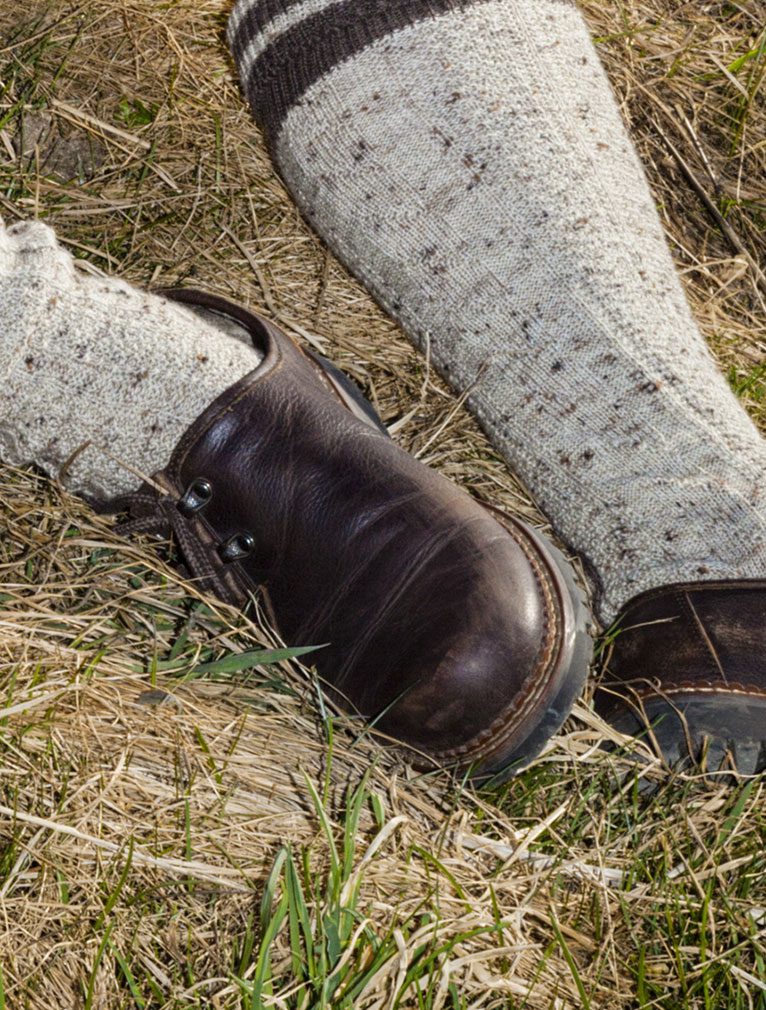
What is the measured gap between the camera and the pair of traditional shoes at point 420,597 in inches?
39.8

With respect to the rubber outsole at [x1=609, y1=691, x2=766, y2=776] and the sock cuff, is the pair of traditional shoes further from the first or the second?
the sock cuff

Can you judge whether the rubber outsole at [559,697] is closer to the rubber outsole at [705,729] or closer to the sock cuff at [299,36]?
the rubber outsole at [705,729]

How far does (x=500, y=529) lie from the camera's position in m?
1.06

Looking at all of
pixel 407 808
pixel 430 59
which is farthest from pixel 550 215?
pixel 407 808

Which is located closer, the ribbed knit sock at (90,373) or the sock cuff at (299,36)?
the ribbed knit sock at (90,373)

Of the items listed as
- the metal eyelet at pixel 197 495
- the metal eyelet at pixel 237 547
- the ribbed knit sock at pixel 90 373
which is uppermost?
the ribbed knit sock at pixel 90 373

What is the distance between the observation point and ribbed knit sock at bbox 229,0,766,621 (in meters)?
1.17

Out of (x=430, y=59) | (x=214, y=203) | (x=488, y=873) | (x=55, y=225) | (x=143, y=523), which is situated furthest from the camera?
(x=214, y=203)

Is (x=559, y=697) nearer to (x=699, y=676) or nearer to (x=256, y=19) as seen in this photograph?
(x=699, y=676)

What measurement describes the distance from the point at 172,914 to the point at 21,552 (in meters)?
0.45

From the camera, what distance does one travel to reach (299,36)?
1.29 metres

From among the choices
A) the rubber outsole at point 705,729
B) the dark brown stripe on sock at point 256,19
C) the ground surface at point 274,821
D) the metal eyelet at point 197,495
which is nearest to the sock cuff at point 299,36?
the dark brown stripe on sock at point 256,19

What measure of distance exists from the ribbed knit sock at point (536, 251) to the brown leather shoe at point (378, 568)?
0.16 m

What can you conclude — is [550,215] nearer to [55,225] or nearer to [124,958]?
[55,225]
